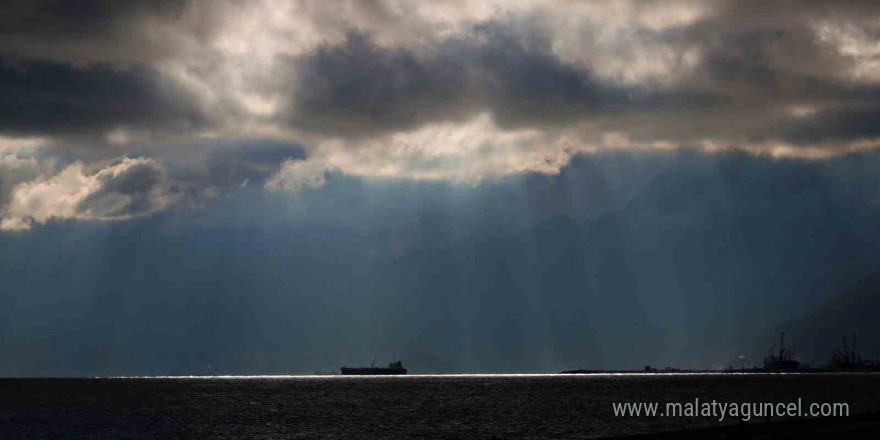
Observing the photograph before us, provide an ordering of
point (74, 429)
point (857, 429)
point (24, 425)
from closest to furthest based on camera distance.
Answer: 1. point (857, 429)
2. point (74, 429)
3. point (24, 425)

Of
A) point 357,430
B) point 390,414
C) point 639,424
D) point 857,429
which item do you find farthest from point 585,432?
point 390,414

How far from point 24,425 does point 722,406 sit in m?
130

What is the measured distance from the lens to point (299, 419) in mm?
171625

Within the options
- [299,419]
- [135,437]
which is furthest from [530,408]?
[135,437]

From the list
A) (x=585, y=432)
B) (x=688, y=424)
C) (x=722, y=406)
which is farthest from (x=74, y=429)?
(x=722, y=406)

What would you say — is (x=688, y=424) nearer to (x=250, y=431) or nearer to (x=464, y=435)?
(x=464, y=435)

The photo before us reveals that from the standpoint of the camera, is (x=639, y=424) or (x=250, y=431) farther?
(x=250, y=431)

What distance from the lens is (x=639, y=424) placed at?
132 metres

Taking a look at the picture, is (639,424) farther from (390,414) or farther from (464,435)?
(390,414)

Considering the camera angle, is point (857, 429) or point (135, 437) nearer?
point (857, 429)

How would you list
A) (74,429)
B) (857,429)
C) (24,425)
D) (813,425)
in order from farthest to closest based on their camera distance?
(24,425)
(74,429)
(813,425)
(857,429)

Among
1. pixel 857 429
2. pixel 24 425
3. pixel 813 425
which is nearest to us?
pixel 857 429

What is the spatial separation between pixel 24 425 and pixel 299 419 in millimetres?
49355

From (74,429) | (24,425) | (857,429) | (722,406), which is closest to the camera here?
(857,429)
